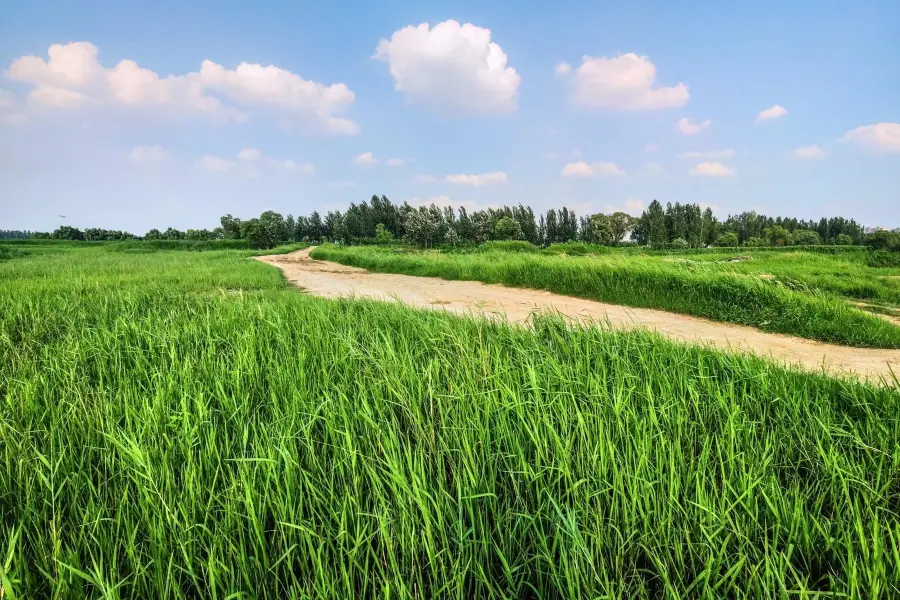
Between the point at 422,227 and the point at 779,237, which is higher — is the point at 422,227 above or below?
above

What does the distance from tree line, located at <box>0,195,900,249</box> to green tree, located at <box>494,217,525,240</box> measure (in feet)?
0.61

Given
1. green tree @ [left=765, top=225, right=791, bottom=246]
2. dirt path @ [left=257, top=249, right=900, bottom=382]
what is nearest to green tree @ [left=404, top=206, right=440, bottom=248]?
dirt path @ [left=257, top=249, right=900, bottom=382]

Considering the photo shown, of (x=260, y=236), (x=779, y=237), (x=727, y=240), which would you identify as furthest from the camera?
(x=779, y=237)

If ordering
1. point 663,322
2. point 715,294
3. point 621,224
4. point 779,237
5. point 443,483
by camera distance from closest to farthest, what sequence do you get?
point 443,483, point 663,322, point 715,294, point 779,237, point 621,224

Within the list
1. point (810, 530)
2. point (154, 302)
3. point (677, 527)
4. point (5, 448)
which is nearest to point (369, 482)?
point (677, 527)

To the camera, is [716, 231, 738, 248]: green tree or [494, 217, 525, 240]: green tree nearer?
[494, 217, 525, 240]: green tree

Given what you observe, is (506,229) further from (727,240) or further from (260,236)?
(727,240)

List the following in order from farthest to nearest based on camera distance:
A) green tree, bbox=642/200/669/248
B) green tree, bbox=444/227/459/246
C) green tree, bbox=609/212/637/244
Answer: green tree, bbox=609/212/637/244
green tree, bbox=642/200/669/248
green tree, bbox=444/227/459/246

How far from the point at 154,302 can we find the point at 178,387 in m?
5.14

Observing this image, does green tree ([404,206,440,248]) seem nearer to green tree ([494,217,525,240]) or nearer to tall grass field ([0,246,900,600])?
green tree ([494,217,525,240])

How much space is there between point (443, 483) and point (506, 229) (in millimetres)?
74219

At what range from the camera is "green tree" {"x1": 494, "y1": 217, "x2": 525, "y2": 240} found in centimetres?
7269

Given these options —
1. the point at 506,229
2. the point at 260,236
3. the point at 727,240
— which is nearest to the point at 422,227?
the point at 506,229

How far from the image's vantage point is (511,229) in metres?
74.3
